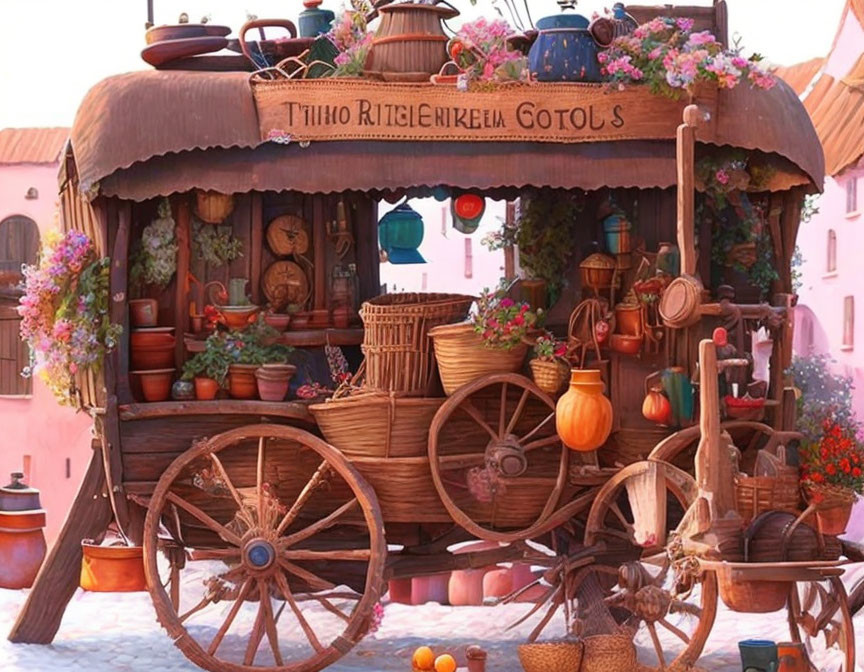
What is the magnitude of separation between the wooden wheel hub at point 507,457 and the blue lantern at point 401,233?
1.59 m

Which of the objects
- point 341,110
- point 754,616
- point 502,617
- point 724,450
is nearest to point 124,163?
point 341,110

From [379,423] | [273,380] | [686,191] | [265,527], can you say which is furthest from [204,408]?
[686,191]

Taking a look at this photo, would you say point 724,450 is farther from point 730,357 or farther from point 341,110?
point 341,110

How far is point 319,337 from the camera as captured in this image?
10812mm

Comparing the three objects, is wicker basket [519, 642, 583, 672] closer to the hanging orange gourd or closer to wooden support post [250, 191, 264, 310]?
the hanging orange gourd

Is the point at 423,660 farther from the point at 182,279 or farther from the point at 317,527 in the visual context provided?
the point at 182,279

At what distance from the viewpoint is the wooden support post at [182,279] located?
10.6 m

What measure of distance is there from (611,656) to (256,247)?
11.1 feet

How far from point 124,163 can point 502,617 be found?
194 inches

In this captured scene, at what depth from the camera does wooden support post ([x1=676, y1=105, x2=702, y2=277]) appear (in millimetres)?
9055

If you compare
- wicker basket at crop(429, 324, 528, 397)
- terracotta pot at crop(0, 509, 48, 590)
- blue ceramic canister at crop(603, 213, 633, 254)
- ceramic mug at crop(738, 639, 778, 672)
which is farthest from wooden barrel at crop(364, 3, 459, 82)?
terracotta pot at crop(0, 509, 48, 590)

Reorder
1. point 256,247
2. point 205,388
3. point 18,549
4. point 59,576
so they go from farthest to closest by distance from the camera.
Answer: point 18,549
point 59,576
point 256,247
point 205,388

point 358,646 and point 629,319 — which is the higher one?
point 629,319

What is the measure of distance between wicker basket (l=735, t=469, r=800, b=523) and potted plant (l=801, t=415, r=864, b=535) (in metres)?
0.18
